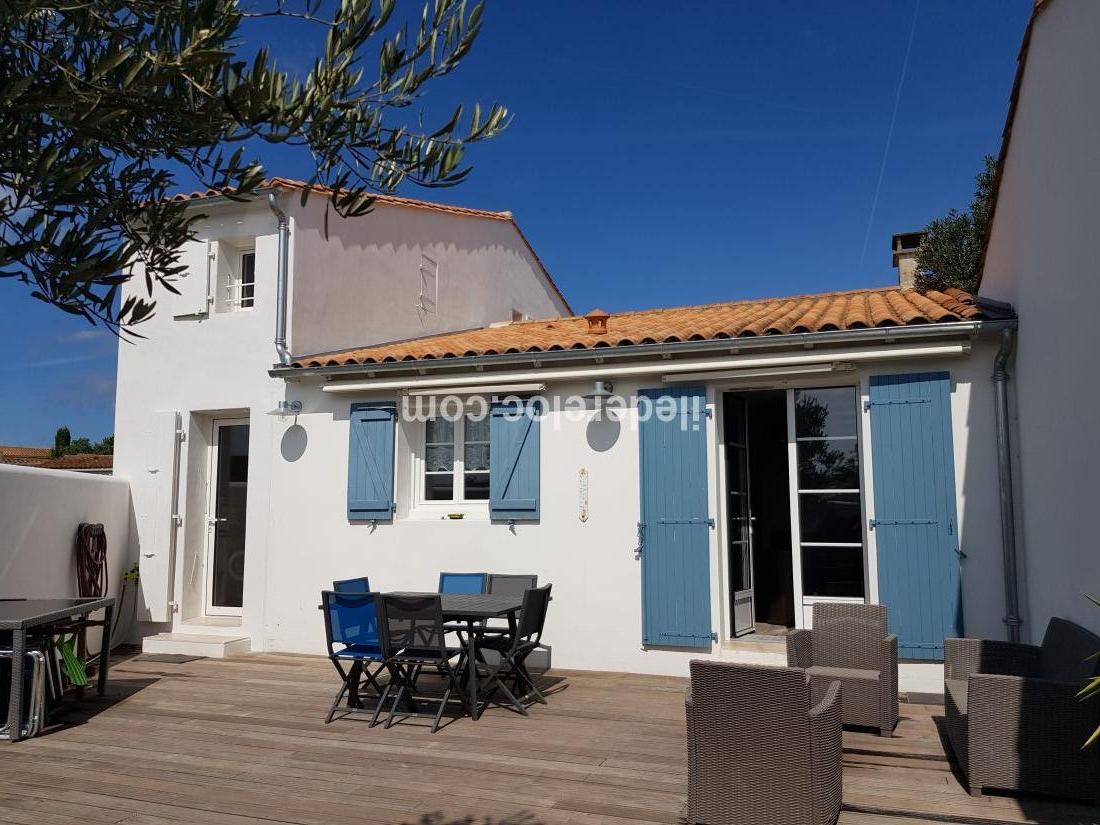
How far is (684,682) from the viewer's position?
732cm

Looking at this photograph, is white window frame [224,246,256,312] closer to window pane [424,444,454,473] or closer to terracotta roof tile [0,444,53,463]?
window pane [424,444,454,473]

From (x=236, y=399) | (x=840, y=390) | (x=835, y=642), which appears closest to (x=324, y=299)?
(x=236, y=399)

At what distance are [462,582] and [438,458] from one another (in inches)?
69.3

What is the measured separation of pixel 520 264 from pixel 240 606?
8189 millimetres

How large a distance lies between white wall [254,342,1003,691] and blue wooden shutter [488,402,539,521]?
12 centimetres

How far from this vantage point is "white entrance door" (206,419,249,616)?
9742 millimetres

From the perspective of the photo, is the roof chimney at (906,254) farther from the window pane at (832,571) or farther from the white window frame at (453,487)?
the white window frame at (453,487)

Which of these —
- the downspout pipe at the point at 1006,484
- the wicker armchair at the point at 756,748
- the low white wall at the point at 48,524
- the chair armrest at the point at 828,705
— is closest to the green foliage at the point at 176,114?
the wicker armchair at the point at 756,748

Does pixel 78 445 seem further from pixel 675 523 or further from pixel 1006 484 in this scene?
pixel 1006 484

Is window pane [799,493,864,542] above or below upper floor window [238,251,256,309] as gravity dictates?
below

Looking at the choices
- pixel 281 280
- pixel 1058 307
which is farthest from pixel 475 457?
pixel 1058 307

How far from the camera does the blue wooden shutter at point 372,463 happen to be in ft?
28.2

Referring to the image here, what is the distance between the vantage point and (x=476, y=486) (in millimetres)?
8750

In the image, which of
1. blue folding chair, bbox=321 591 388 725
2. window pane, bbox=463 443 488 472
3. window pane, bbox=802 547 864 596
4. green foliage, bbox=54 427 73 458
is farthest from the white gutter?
green foliage, bbox=54 427 73 458
